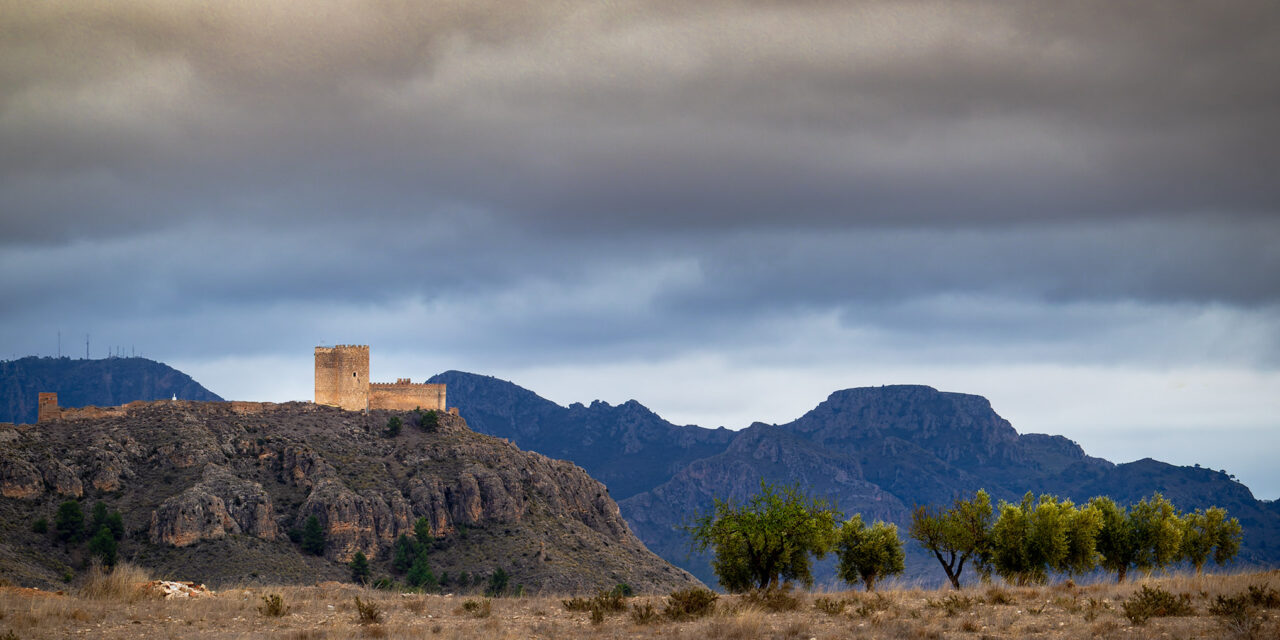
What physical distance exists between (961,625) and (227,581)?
350 ft

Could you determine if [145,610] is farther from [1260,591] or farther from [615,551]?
[615,551]

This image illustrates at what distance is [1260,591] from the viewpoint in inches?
1485

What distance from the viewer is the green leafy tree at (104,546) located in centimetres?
12751

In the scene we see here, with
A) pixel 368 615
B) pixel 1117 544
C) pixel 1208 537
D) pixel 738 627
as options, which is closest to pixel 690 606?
pixel 738 627

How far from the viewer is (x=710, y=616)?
39344 mm

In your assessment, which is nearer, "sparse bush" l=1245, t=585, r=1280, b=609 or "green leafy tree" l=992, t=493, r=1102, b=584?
"sparse bush" l=1245, t=585, r=1280, b=609

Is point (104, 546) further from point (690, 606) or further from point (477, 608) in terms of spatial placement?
point (690, 606)

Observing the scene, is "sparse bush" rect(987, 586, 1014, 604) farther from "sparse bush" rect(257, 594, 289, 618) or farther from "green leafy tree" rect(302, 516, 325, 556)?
"green leafy tree" rect(302, 516, 325, 556)

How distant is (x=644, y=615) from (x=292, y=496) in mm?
130949

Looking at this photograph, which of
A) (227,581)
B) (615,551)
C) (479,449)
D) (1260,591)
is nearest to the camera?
(1260,591)

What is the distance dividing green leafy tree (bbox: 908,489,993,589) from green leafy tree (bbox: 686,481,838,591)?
716 centimetres

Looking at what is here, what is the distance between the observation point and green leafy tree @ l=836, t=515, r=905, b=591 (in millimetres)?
78812

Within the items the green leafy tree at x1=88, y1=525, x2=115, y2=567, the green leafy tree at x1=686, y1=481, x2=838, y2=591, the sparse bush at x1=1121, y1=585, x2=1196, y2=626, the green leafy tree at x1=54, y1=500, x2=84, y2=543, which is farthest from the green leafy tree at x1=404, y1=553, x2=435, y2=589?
the sparse bush at x1=1121, y1=585, x2=1196, y2=626

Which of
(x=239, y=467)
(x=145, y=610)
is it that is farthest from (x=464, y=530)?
(x=145, y=610)
